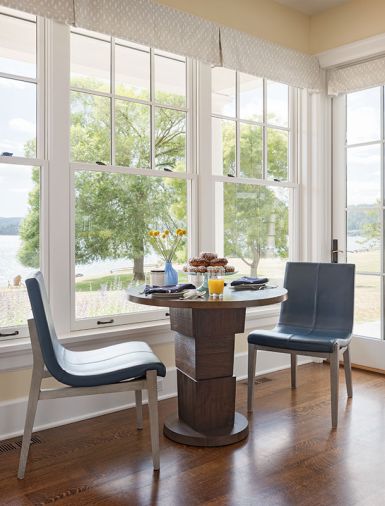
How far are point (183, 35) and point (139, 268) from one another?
1.57 m

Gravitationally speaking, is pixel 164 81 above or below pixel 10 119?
above

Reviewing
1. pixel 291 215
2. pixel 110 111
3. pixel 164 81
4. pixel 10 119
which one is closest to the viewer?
pixel 10 119

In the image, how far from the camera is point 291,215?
4289 millimetres

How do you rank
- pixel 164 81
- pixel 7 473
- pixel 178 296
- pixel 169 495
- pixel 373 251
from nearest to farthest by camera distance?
pixel 169 495 → pixel 7 473 → pixel 178 296 → pixel 164 81 → pixel 373 251

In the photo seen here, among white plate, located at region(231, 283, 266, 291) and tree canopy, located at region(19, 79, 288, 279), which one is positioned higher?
tree canopy, located at region(19, 79, 288, 279)

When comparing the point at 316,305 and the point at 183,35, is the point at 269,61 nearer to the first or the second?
the point at 183,35

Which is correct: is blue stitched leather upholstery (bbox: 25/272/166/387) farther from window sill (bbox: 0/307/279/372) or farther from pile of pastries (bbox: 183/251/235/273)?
pile of pastries (bbox: 183/251/235/273)

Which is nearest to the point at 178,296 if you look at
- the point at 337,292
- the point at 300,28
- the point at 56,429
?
the point at 56,429

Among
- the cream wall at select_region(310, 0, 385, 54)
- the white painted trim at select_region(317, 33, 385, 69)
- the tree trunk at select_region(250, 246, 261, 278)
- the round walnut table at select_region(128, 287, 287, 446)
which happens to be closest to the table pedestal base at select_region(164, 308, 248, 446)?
the round walnut table at select_region(128, 287, 287, 446)

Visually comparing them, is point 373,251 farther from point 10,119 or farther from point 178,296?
point 10,119

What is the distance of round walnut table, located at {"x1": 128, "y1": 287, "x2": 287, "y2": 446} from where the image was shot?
2.54 meters

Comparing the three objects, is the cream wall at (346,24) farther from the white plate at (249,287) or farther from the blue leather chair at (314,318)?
the white plate at (249,287)

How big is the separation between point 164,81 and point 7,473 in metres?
2.52

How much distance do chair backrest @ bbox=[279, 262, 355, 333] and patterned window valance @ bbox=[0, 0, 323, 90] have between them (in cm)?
155
